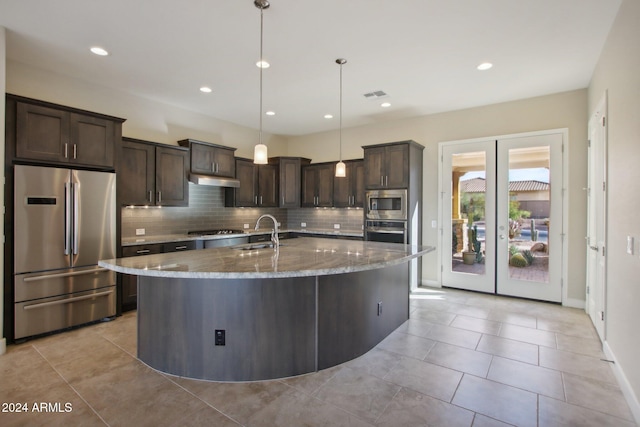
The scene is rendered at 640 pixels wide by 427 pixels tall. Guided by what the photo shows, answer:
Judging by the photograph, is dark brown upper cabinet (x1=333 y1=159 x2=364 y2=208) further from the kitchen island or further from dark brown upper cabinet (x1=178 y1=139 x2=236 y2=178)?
the kitchen island

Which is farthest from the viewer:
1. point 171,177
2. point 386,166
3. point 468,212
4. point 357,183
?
point 357,183

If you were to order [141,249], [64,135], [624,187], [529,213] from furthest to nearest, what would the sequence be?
[529,213], [141,249], [64,135], [624,187]

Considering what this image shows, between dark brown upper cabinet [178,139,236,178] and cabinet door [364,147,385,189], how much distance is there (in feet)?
7.80

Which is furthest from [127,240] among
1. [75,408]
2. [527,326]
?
[527,326]

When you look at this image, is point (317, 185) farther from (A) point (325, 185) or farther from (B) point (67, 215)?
(B) point (67, 215)

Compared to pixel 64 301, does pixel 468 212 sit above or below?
above

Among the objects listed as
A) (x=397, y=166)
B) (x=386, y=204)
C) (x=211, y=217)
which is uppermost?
(x=397, y=166)

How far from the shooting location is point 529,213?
4621mm

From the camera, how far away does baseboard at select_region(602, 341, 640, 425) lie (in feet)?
6.64

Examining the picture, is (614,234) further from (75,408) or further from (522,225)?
(75,408)

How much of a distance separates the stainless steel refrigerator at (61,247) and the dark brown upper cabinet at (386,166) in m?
3.77

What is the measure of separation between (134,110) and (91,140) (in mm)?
1186

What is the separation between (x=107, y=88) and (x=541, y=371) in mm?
5868

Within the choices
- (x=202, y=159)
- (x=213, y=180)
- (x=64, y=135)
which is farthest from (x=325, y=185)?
(x=64, y=135)
